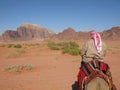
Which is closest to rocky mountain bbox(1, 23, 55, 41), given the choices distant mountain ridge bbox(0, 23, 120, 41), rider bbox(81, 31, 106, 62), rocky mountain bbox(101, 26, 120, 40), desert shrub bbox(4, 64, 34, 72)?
distant mountain ridge bbox(0, 23, 120, 41)

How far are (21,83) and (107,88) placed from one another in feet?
19.4

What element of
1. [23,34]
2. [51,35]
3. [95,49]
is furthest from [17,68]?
[51,35]

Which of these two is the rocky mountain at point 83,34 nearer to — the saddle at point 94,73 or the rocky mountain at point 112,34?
the rocky mountain at point 112,34

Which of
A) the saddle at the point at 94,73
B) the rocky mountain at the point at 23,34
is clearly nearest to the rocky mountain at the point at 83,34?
the rocky mountain at the point at 23,34

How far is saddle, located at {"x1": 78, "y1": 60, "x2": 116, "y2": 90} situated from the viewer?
5699 mm

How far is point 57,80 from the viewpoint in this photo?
A: 1133cm

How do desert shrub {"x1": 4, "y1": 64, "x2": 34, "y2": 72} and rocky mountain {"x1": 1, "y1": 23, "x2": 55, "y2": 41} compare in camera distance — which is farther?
rocky mountain {"x1": 1, "y1": 23, "x2": 55, "y2": 41}

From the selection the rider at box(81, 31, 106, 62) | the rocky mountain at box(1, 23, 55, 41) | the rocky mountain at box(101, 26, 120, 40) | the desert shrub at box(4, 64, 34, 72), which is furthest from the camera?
the rocky mountain at box(1, 23, 55, 41)

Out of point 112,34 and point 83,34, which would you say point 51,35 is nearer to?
point 83,34

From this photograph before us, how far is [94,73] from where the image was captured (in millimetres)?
5688

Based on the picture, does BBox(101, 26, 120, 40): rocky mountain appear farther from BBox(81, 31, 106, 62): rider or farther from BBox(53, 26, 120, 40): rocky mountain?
BBox(81, 31, 106, 62): rider

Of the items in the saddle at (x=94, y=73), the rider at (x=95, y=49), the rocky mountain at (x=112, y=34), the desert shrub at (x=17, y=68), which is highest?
the rocky mountain at (x=112, y=34)

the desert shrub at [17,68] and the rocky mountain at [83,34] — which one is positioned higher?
the rocky mountain at [83,34]

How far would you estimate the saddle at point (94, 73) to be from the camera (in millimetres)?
5699
